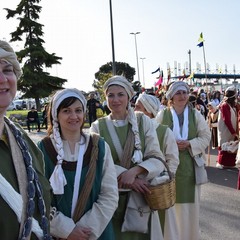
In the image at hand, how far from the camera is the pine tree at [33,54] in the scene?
33.3m

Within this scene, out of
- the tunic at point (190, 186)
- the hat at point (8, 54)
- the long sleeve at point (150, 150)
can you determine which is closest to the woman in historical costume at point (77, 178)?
the long sleeve at point (150, 150)

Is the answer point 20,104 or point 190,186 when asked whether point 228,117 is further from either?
point 20,104

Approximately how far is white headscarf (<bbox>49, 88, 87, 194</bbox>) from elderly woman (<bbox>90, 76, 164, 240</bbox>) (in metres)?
0.57

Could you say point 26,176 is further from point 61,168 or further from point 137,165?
point 137,165

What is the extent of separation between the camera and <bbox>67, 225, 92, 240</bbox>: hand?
2575mm

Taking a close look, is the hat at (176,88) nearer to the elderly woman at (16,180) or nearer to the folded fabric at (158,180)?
the folded fabric at (158,180)

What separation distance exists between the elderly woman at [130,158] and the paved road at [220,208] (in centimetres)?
200

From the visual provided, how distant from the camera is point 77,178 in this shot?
2.69 meters

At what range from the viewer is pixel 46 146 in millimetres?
2869

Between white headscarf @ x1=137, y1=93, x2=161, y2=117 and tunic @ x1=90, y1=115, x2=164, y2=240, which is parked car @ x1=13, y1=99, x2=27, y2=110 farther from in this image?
tunic @ x1=90, y1=115, x2=164, y2=240

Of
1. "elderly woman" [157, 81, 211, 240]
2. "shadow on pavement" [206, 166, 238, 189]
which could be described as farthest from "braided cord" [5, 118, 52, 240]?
"shadow on pavement" [206, 166, 238, 189]

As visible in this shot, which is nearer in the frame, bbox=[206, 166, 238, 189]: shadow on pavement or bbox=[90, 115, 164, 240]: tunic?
bbox=[90, 115, 164, 240]: tunic

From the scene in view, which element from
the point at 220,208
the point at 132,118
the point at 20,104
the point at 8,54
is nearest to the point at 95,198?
the point at 132,118

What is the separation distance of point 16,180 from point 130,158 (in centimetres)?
156
